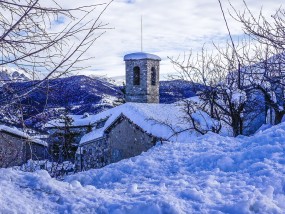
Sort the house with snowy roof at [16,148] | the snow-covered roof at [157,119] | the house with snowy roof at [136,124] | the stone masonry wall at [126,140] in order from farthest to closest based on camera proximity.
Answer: the stone masonry wall at [126,140], the house with snowy roof at [136,124], the snow-covered roof at [157,119], the house with snowy roof at [16,148]

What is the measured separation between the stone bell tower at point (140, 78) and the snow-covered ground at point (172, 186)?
22179mm

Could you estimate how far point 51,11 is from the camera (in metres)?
3.75

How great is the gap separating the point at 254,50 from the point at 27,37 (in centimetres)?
1332

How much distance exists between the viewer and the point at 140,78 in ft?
92.4

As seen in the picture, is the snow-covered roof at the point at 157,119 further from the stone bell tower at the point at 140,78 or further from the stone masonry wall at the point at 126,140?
the stone bell tower at the point at 140,78

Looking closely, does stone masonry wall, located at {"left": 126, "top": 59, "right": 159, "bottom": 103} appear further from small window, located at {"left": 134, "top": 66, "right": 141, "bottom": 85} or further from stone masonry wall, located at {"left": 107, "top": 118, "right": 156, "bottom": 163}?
stone masonry wall, located at {"left": 107, "top": 118, "right": 156, "bottom": 163}

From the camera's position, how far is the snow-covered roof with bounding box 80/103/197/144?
67.0 ft

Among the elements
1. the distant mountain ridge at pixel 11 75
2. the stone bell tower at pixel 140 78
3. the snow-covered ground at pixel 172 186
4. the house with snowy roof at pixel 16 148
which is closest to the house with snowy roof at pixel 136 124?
the stone bell tower at pixel 140 78

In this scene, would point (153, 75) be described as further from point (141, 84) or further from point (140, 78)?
point (141, 84)

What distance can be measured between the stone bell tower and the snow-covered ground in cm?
2218

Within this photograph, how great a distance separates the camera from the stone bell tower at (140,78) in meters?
28.0

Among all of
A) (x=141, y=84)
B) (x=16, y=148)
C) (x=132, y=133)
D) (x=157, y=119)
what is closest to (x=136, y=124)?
(x=132, y=133)

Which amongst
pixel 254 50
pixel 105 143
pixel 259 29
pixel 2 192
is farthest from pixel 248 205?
pixel 105 143

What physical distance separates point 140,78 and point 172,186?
2416cm
